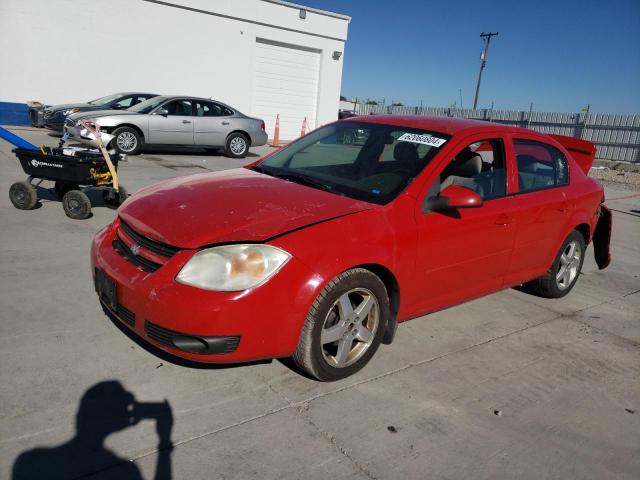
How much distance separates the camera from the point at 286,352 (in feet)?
9.36

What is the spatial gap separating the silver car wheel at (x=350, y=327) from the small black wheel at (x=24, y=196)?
4808 millimetres

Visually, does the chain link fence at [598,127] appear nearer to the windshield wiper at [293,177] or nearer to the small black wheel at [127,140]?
the small black wheel at [127,140]

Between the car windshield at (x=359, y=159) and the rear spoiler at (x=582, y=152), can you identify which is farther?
the rear spoiler at (x=582, y=152)

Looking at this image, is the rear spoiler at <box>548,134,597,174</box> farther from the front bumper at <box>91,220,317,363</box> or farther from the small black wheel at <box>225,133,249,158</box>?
the small black wheel at <box>225,133,249,158</box>

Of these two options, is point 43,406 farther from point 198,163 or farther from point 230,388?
point 198,163

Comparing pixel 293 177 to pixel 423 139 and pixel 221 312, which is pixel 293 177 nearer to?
pixel 423 139

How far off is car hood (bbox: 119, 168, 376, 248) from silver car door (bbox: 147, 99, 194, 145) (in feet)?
30.2

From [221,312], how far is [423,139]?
2038mm

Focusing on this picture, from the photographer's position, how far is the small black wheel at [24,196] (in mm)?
6266

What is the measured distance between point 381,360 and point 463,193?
1212 mm

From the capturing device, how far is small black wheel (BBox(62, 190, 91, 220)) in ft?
19.9

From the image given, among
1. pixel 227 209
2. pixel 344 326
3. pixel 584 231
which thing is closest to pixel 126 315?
pixel 227 209

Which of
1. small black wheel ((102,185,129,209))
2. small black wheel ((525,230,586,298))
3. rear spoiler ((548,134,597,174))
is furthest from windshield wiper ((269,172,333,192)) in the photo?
small black wheel ((102,185,129,209))

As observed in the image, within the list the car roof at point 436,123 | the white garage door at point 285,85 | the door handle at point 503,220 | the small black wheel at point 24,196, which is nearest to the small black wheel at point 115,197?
the small black wheel at point 24,196
